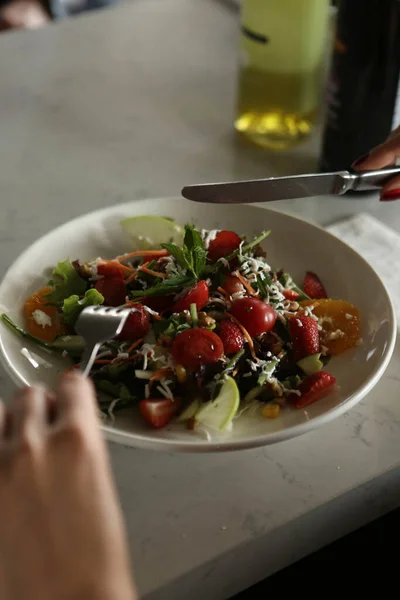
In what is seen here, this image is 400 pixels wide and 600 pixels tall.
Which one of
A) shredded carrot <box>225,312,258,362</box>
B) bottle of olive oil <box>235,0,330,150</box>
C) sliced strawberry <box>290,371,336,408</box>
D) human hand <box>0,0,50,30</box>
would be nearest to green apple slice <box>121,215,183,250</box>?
shredded carrot <box>225,312,258,362</box>

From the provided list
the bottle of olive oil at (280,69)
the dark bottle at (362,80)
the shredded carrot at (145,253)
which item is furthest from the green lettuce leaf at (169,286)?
the bottle of olive oil at (280,69)

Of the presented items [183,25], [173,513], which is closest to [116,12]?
[183,25]

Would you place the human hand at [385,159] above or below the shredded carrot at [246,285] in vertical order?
above

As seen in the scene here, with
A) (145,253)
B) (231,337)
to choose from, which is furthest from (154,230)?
(231,337)

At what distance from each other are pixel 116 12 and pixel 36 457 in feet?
5.76

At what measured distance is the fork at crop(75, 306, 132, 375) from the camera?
0.77 meters

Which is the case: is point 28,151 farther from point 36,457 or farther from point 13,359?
point 36,457

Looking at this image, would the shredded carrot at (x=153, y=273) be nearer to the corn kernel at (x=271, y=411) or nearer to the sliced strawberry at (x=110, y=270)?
the sliced strawberry at (x=110, y=270)

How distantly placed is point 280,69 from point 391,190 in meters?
0.45

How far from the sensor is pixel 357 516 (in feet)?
2.60

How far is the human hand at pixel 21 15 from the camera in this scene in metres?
2.47

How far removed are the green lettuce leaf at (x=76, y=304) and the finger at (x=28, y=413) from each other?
34 centimetres

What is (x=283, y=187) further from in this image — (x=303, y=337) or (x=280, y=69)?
(x=280, y=69)

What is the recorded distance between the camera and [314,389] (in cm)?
80
